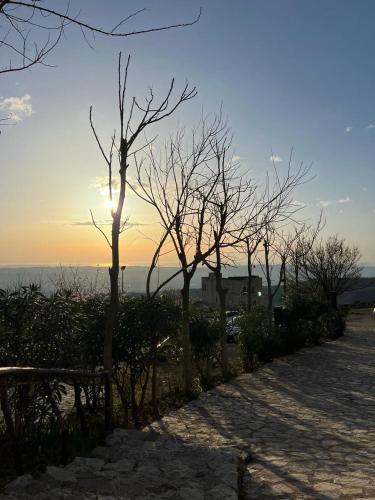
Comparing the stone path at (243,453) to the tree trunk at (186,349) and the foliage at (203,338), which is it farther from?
the foliage at (203,338)

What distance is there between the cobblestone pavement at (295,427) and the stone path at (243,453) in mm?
10

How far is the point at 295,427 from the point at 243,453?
1.64m

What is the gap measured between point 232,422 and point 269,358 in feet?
19.3

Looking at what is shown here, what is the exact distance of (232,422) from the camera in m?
6.93

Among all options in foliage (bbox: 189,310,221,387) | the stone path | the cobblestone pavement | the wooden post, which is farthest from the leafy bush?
the wooden post

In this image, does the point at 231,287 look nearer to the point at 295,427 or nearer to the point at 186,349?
the point at 186,349

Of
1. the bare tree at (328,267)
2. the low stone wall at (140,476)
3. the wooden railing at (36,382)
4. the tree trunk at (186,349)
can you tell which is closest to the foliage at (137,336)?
the wooden railing at (36,382)

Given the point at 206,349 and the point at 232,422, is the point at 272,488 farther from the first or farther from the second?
the point at 206,349

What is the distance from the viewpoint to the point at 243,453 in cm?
521

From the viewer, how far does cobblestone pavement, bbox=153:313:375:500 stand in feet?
14.8

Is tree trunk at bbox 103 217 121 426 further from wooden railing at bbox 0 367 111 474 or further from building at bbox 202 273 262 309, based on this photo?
building at bbox 202 273 262 309

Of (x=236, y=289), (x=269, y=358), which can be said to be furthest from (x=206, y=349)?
(x=236, y=289)

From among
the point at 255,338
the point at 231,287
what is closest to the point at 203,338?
the point at 255,338

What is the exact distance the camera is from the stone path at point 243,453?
3.97 m
